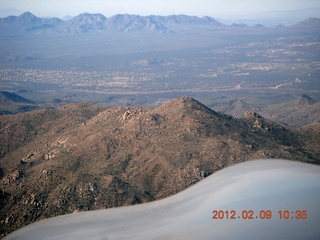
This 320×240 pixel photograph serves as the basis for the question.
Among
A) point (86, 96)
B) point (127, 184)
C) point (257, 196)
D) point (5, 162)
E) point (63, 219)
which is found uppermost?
point (257, 196)

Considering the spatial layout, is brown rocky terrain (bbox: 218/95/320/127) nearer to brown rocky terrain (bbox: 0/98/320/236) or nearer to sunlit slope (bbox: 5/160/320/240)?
brown rocky terrain (bbox: 0/98/320/236)

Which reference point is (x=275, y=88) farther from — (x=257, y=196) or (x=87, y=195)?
(x=257, y=196)

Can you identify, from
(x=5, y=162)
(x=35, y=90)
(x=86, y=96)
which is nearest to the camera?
(x=5, y=162)

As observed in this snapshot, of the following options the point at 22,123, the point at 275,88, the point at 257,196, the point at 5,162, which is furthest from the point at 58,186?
the point at 275,88

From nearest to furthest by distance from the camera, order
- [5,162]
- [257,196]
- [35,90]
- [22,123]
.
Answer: [257,196], [5,162], [22,123], [35,90]

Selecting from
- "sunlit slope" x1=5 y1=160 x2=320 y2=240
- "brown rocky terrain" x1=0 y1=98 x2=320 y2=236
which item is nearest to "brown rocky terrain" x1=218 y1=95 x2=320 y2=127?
"brown rocky terrain" x1=0 y1=98 x2=320 y2=236

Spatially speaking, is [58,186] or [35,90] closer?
[58,186]
